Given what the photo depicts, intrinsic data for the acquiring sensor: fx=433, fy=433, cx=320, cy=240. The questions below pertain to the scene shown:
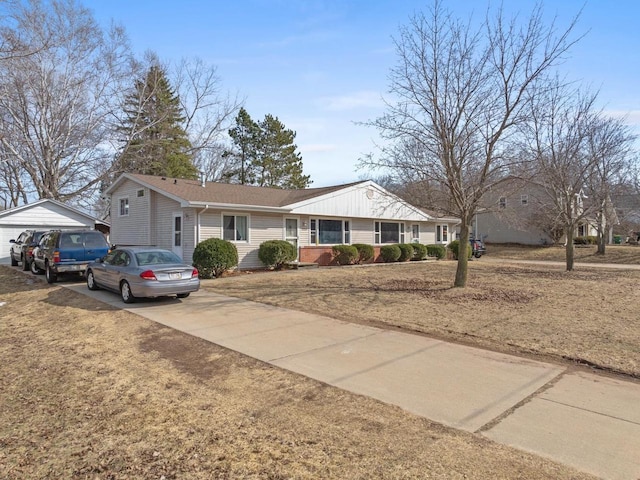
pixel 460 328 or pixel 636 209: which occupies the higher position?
pixel 636 209

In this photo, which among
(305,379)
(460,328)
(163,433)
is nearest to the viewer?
(163,433)

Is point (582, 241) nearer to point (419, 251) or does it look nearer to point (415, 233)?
point (415, 233)

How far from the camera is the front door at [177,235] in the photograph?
17969 mm

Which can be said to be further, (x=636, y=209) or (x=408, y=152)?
(x=636, y=209)

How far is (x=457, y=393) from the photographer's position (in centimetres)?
487

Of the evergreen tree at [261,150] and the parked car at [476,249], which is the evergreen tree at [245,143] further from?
the parked car at [476,249]

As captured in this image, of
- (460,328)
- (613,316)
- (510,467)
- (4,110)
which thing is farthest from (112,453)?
(4,110)

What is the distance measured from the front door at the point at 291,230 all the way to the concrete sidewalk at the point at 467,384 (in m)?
12.0

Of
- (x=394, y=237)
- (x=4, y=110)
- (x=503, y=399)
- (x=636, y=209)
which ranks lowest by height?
(x=503, y=399)

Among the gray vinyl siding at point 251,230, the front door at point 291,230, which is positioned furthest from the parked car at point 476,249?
the gray vinyl siding at point 251,230

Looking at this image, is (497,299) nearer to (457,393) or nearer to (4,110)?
(457,393)

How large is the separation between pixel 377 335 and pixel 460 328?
1690mm

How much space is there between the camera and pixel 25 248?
18953 millimetres

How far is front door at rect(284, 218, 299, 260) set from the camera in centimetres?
2056
